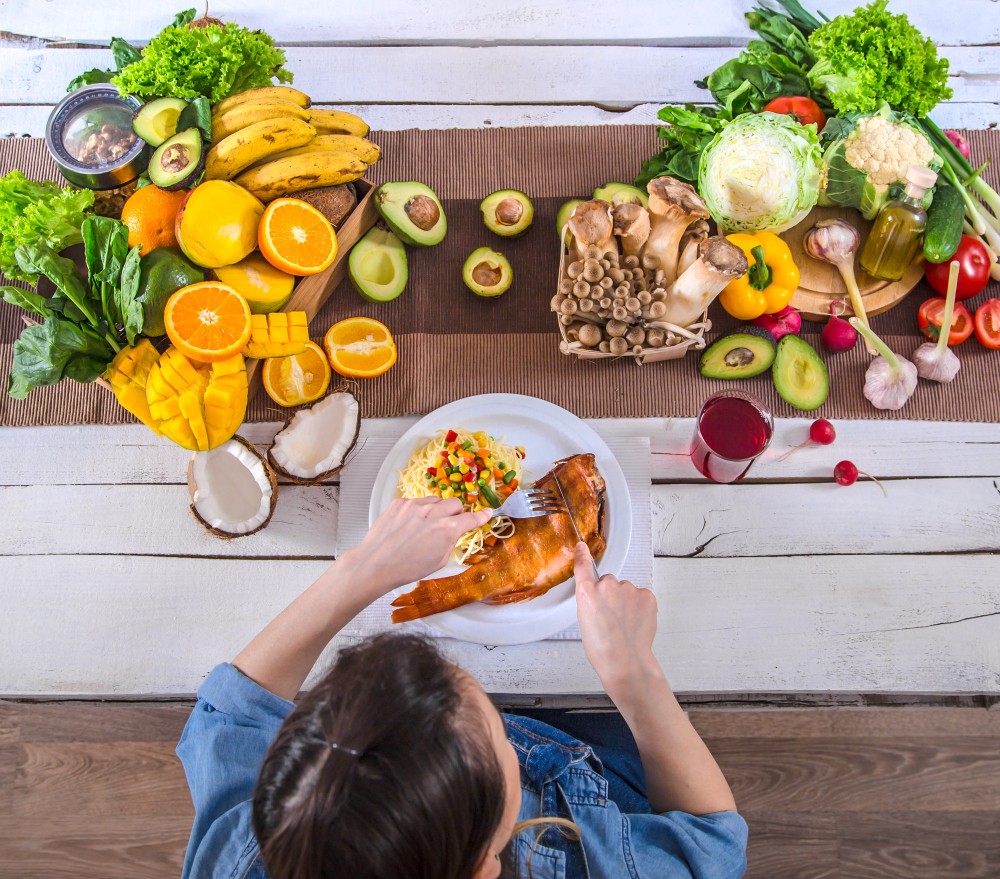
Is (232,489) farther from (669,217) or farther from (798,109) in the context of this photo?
(798,109)

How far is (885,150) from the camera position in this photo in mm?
2125

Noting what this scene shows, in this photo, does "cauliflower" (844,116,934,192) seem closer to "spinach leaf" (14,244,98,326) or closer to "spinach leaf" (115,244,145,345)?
"spinach leaf" (115,244,145,345)

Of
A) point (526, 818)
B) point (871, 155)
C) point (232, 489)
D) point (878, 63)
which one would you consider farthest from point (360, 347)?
point (878, 63)

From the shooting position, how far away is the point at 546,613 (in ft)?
6.59

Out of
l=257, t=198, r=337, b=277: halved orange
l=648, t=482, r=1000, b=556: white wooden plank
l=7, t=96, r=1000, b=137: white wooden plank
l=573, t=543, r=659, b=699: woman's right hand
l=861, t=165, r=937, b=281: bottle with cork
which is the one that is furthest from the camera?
l=7, t=96, r=1000, b=137: white wooden plank

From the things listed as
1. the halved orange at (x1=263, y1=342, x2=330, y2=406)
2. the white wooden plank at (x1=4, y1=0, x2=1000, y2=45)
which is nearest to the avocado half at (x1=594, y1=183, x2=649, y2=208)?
the white wooden plank at (x1=4, y1=0, x2=1000, y2=45)

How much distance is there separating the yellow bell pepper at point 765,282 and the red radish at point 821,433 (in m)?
0.38

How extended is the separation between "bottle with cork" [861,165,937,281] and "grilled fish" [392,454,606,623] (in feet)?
3.74

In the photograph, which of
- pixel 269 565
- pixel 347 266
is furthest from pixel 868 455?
pixel 269 565

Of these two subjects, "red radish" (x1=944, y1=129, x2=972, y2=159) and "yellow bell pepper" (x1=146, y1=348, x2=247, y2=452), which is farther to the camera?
"red radish" (x1=944, y1=129, x2=972, y2=159)

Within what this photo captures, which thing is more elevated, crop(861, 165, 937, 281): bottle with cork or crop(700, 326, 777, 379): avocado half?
crop(861, 165, 937, 281): bottle with cork

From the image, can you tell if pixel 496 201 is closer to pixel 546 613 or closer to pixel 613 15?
pixel 613 15

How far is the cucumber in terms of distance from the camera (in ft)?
7.04

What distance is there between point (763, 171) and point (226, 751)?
2066 millimetres
